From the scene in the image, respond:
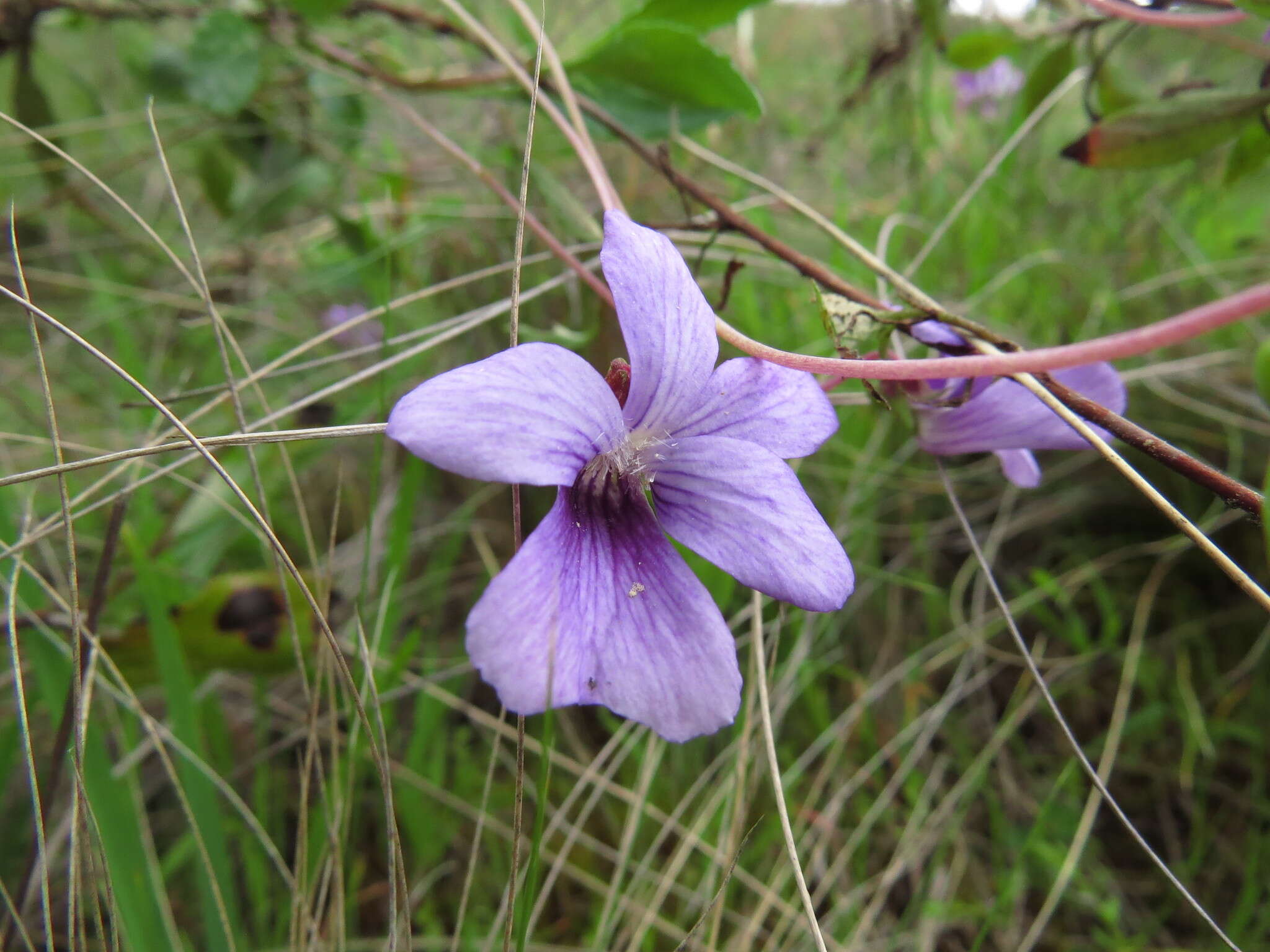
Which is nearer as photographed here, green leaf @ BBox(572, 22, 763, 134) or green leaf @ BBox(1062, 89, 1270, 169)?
green leaf @ BBox(1062, 89, 1270, 169)

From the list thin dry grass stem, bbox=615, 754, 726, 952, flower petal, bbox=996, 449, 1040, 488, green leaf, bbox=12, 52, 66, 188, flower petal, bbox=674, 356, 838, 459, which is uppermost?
green leaf, bbox=12, 52, 66, 188

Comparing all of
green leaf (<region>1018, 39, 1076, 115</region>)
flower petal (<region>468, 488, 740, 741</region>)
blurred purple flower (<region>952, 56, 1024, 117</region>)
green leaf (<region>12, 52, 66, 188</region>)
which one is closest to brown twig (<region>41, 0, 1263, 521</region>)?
green leaf (<region>12, 52, 66, 188</region>)

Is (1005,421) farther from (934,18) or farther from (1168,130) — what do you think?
(934,18)

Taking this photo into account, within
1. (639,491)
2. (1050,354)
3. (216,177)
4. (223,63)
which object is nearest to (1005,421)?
(1050,354)

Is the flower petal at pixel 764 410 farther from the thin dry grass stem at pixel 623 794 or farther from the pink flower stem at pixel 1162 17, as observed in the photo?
the pink flower stem at pixel 1162 17

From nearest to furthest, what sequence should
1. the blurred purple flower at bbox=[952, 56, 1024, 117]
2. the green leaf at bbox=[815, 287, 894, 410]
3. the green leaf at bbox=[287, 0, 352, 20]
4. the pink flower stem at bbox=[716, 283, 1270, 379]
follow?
the pink flower stem at bbox=[716, 283, 1270, 379], the green leaf at bbox=[815, 287, 894, 410], the green leaf at bbox=[287, 0, 352, 20], the blurred purple flower at bbox=[952, 56, 1024, 117]

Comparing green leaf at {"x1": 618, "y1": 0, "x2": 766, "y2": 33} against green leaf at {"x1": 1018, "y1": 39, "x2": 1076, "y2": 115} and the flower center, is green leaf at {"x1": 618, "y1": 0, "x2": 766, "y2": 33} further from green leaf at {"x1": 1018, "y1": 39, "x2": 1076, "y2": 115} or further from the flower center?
the flower center
